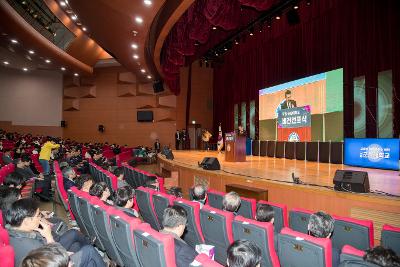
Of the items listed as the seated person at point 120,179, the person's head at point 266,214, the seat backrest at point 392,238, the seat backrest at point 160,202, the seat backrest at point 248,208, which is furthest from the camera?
the seated person at point 120,179

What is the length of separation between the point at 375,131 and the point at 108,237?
26.5 feet

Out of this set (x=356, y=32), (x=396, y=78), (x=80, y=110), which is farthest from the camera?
(x=80, y=110)

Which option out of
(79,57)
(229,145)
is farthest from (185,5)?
(79,57)

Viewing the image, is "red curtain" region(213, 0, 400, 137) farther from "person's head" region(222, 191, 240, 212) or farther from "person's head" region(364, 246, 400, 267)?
"person's head" region(364, 246, 400, 267)

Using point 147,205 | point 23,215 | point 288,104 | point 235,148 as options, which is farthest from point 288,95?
point 23,215

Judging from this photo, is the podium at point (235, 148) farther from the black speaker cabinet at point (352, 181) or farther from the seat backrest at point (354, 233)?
the seat backrest at point (354, 233)

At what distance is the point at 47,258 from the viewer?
1.52m

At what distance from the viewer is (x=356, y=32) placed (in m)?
9.57

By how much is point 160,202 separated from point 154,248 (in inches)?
69.8

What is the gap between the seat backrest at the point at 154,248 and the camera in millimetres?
1859

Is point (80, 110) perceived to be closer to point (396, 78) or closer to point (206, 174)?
point (206, 174)

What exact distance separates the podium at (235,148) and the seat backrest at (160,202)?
569 cm

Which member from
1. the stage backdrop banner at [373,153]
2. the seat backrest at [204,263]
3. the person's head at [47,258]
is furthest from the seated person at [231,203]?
the stage backdrop banner at [373,153]

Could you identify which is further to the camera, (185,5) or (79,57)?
(79,57)
